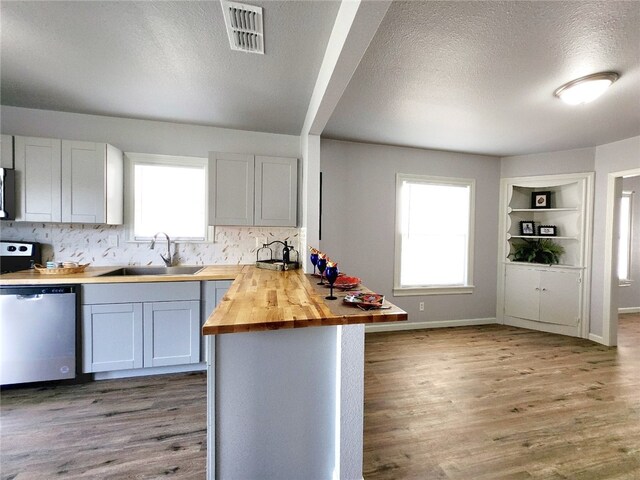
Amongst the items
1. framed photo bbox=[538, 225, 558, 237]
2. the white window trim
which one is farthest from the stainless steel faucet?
the white window trim

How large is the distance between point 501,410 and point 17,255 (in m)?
4.33

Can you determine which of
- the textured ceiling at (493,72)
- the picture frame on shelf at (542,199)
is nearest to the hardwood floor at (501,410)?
the picture frame on shelf at (542,199)

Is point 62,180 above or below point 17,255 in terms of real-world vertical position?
above

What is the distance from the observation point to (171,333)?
2455 mm

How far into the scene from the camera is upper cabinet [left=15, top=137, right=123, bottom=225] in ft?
7.91

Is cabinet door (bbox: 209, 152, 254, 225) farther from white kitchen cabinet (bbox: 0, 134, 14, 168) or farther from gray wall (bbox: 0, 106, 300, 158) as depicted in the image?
white kitchen cabinet (bbox: 0, 134, 14, 168)

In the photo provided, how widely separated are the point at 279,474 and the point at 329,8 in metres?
2.37

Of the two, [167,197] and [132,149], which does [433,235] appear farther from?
[132,149]

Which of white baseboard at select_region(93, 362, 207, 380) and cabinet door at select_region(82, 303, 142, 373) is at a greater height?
cabinet door at select_region(82, 303, 142, 373)

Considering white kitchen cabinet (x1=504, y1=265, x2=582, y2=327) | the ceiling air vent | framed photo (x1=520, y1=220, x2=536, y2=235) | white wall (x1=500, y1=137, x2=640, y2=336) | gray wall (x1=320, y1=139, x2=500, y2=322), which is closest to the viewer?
the ceiling air vent

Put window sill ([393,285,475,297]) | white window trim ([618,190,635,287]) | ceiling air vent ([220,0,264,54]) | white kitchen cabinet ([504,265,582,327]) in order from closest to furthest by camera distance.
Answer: ceiling air vent ([220,0,264,54]) < white kitchen cabinet ([504,265,582,327]) < window sill ([393,285,475,297]) < white window trim ([618,190,635,287])

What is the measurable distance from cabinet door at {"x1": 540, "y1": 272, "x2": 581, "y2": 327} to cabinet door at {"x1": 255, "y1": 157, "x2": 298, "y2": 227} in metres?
3.62

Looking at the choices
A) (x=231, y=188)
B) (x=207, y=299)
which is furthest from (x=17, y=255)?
(x=231, y=188)

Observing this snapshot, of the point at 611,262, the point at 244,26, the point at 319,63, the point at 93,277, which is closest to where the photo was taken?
the point at 244,26
